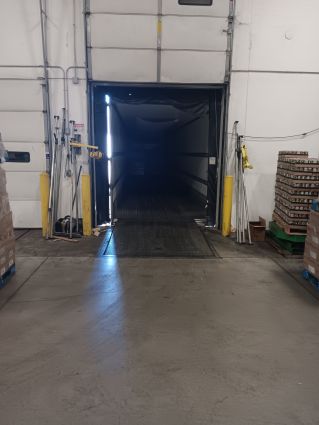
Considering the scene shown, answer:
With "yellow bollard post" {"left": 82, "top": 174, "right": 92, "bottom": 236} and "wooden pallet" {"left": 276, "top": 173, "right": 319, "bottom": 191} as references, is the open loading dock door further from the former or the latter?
"wooden pallet" {"left": 276, "top": 173, "right": 319, "bottom": 191}

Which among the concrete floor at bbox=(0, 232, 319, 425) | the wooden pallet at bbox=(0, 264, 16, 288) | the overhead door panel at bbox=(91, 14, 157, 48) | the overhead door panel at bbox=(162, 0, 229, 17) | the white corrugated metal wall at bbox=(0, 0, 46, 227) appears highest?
the overhead door panel at bbox=(162, 0, 229, 17)

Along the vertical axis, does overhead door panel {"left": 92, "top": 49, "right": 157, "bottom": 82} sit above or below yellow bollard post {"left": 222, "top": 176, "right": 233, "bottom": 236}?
above

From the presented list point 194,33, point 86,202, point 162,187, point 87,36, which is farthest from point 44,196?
point 162,187

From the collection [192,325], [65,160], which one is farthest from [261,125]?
[192,325]

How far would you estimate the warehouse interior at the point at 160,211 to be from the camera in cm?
289

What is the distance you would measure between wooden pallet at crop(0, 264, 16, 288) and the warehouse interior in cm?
6

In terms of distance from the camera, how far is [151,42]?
5188 millimetres

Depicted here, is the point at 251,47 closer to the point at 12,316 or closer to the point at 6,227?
the point at 6,227

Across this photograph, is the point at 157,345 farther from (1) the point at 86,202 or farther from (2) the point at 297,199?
(1) the point at 86,202

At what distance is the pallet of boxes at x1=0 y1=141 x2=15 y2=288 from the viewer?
11.4 feet

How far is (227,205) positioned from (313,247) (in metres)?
2.03

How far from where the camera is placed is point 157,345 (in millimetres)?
2500

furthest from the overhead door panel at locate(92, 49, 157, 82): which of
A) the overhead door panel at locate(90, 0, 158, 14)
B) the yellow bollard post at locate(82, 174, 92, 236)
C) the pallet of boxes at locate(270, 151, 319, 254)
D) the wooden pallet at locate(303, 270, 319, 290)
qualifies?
the wooden pallet at locate(303, 270, 319, 290)

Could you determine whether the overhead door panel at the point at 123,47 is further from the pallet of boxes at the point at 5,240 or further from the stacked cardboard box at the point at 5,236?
the stacked cardboard box at the point at 5,236
